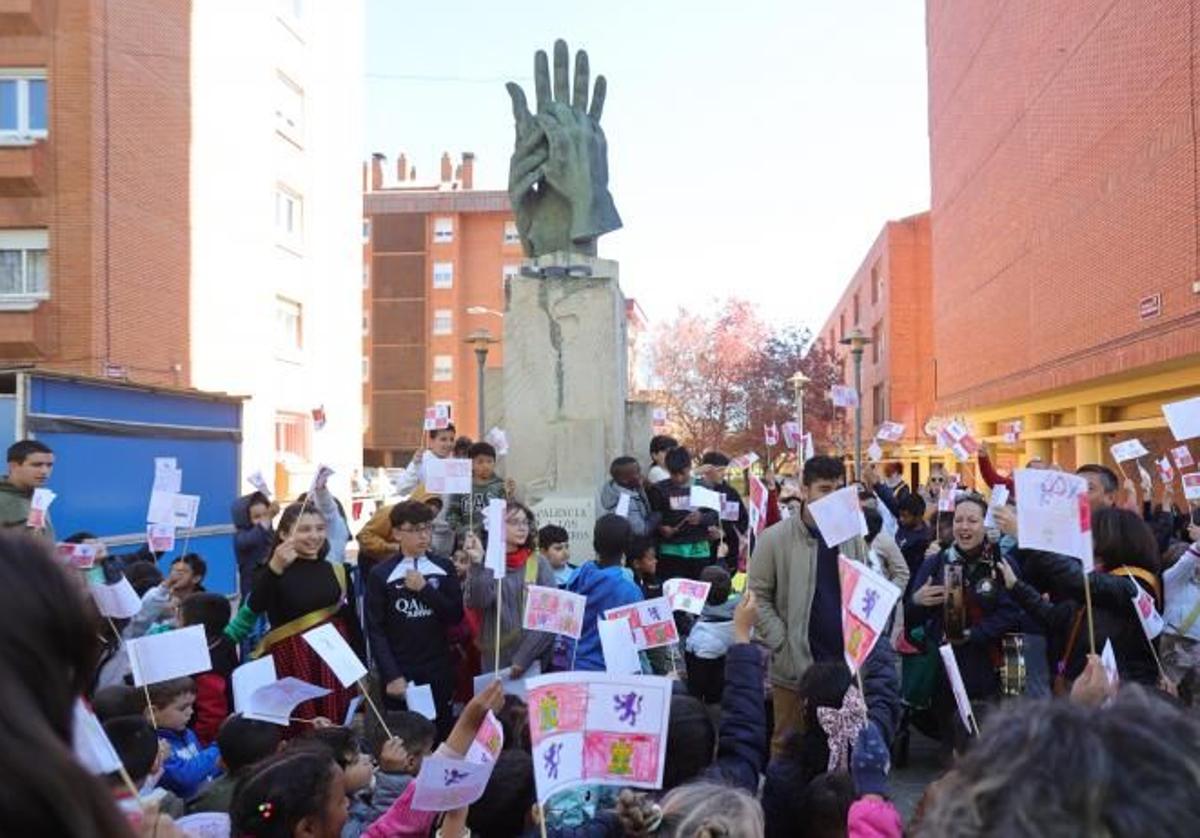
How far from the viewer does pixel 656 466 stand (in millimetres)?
11734

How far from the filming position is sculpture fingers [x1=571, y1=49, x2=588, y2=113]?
41.5 ft

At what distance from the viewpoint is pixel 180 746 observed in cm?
442

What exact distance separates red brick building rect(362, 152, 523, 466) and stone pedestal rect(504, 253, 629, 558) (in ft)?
159

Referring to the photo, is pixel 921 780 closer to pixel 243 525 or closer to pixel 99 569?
pixel 99 569

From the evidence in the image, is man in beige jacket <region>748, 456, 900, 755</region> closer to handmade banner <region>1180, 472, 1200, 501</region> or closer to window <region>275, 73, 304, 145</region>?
handmade banner <region>1180, 472, 1200, 501</region>

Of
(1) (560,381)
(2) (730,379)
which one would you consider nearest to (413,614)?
(1) (560,381)

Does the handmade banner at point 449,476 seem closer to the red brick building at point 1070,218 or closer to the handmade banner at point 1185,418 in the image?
the handmade banner at point 1185,418

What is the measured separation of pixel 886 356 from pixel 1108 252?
1103 inches

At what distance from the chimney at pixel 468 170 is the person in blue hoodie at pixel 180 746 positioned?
6379 centimetres

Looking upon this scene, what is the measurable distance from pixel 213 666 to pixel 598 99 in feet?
29.5

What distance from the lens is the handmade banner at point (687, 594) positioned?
21.7 ft

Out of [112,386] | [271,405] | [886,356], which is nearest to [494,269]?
[886,356]

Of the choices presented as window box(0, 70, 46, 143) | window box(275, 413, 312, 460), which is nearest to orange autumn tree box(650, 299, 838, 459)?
window box(275, 413, 312, 460)

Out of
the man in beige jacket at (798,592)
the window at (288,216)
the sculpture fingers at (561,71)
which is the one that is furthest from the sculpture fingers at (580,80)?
the window at (288,216)
